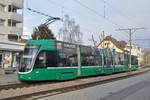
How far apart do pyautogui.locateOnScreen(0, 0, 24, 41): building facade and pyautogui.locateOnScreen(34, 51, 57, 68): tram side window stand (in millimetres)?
18737

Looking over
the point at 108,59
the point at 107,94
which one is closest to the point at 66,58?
the point at 107,94

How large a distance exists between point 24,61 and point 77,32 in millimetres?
32908

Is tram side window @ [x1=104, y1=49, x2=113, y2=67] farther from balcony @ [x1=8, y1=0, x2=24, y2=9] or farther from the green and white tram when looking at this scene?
balcony @ [x1=8, y1=0, x2=24, y2=9]

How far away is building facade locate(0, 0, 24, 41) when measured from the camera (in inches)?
1249

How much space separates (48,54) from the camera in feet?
48.2

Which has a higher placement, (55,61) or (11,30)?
(11,30)

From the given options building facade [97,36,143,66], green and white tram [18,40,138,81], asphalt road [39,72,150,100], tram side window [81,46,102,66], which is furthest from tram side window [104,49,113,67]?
building facade [97,36,143,66]

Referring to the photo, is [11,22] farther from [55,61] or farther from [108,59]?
[55,61]

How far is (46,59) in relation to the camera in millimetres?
14500

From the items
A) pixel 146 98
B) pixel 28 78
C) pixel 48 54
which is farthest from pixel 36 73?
pixel 146 98

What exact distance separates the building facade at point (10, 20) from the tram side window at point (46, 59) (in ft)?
61.5

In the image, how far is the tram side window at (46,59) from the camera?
554 inches

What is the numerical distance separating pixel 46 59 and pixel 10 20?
2093 cm

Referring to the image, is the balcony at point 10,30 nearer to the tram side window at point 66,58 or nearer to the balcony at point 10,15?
the balcony at point 10,15
